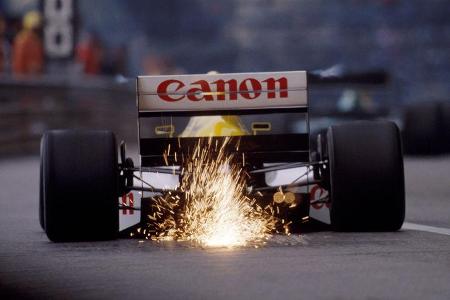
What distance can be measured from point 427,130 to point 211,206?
1529 centimetres

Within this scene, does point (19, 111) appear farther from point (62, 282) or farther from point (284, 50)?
point (62, 282)

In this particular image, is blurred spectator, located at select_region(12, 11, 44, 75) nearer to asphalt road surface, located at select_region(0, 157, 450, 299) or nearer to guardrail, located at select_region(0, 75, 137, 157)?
guardrail, located at select_region(0, 75, 137, 157)

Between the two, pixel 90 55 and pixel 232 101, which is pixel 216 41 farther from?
pixel 232 101

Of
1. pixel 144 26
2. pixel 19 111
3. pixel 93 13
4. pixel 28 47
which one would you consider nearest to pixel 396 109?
pixel 19 111

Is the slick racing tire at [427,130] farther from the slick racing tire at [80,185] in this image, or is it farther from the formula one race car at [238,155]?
the slick racing tire at [80,185]

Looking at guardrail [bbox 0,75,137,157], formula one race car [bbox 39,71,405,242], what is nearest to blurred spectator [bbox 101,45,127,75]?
guardrail [bbox 0,75,137,157]

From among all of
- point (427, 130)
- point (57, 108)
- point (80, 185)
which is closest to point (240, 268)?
point (80, 185)

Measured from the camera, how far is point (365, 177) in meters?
9.66

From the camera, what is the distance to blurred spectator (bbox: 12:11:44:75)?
35281 mm

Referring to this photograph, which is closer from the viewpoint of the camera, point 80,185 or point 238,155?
point 80,185

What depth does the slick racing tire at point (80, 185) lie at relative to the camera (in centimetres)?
942

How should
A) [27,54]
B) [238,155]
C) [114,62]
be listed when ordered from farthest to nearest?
[114,62] → [27,54] → [238,155]

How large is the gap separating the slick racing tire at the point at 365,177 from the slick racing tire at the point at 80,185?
151 cm

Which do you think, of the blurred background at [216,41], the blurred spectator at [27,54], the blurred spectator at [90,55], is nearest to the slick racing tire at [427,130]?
the blurred background at [216,41]
